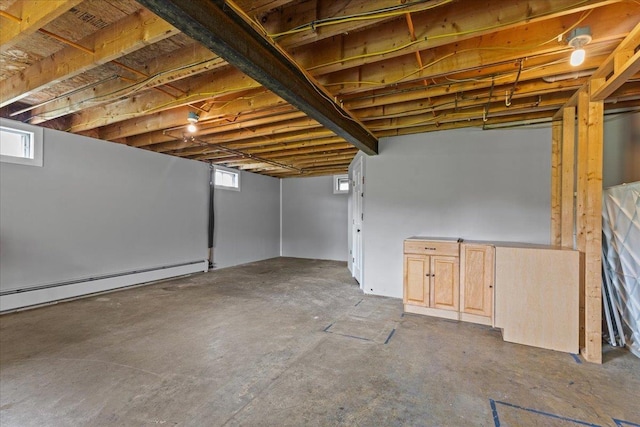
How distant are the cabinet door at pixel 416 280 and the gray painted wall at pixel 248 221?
4937 mm

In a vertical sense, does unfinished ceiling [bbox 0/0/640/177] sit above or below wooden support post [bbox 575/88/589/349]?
above

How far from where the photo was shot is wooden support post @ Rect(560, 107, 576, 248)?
10.3ft

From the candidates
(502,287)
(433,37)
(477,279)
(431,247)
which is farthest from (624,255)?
(433,37)

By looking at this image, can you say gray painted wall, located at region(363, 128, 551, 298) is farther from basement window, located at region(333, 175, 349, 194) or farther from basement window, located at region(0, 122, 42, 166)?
basement window, located at region(0, 122, 42, 166)

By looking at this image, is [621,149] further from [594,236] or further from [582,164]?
[594,236]

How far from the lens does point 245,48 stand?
6.08ft

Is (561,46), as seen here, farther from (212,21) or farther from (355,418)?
(355,418)

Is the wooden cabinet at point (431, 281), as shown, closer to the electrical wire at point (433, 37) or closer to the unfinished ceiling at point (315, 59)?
the unfinished ceiling at point (315, 59)

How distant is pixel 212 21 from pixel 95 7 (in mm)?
1244

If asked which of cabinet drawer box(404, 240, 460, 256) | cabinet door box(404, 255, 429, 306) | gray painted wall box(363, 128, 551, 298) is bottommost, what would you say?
cabinet door box(404, 255, 429, 306)

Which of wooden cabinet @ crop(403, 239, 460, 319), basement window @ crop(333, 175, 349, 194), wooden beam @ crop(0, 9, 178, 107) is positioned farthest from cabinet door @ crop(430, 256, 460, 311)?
basement window @ crop(333, 175, 349, 194)

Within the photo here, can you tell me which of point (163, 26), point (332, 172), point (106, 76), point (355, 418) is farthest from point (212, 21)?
point (332, 172)

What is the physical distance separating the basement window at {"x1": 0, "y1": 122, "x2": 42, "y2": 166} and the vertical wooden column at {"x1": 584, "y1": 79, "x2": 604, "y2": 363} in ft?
22.5

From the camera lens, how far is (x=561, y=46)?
86.5 inches
